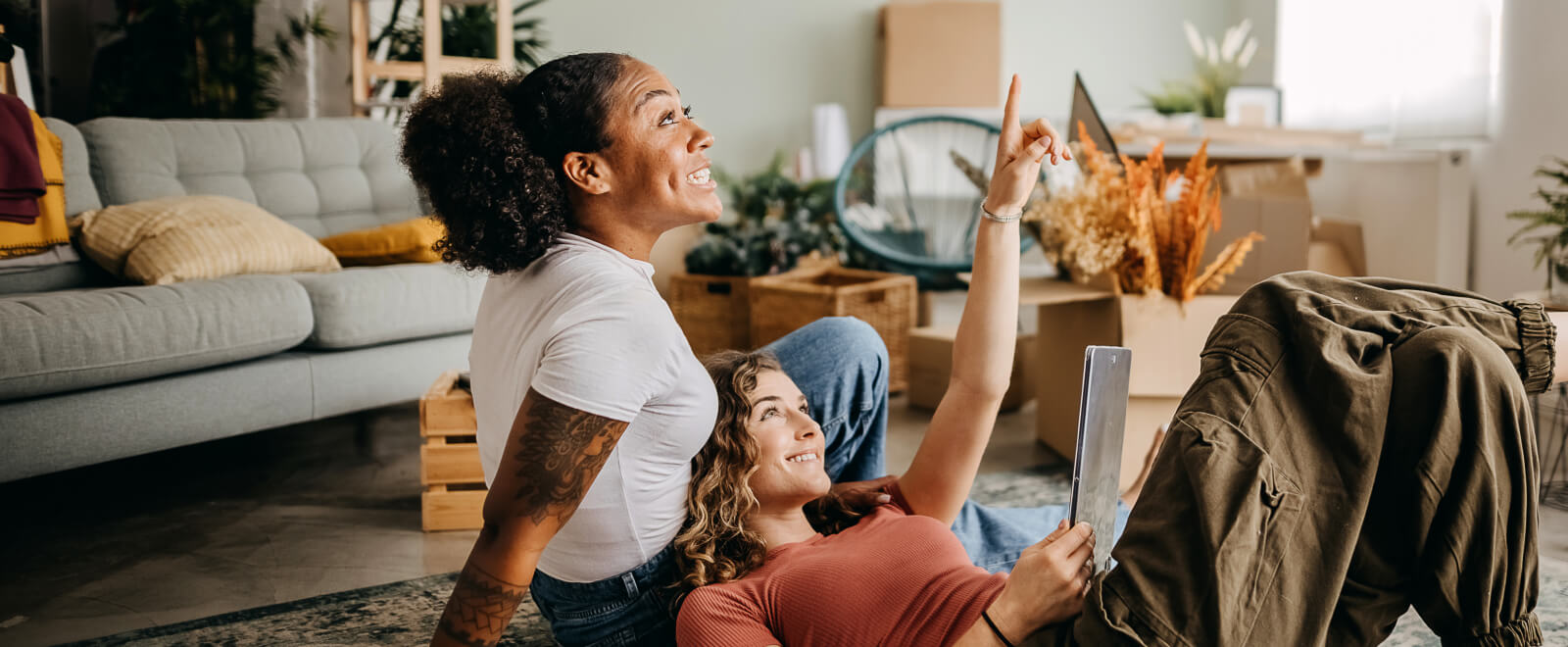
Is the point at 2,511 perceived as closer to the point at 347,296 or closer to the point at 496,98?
the point at 347,296

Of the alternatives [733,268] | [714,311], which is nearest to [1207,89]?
[733,268]

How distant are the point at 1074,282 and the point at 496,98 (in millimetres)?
1672

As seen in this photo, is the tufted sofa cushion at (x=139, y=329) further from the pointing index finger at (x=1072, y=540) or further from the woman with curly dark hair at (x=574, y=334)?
the pointing index finger at (x=1072, y=540)

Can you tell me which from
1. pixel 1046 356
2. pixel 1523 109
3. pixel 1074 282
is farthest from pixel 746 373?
pixel 1523 109

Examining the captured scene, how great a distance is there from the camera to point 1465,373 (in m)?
0.94

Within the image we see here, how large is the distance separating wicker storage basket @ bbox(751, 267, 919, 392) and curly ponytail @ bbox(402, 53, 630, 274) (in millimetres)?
2076

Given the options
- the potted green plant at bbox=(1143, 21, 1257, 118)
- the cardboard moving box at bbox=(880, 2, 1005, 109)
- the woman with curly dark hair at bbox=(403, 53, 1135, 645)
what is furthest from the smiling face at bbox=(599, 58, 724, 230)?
the cardboard moving box at bbox=(880, 2, 1005, 109)

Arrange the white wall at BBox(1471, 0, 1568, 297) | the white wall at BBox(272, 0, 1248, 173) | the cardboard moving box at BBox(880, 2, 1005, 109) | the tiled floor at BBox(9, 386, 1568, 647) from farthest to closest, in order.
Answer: the white wall at BBox(272, 0, 1248, 173) → the cardboard moving box at BBox(880, 2, 1005, 109) → the white wall at BBox(1471, 0, 1568, 297) → the tiled floor at BBox(9, 386, 1568, 647)

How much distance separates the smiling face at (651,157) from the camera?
1.16 m

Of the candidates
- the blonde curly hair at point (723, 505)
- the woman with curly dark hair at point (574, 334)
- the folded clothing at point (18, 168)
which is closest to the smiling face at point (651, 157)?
the woman with curly dark hair at point (574, 334)

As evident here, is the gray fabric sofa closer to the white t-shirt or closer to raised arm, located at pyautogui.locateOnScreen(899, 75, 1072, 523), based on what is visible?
the white t-shirt

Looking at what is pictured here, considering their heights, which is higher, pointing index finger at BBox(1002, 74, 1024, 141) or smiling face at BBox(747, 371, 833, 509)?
pointing index finger at BBox(1002, 74, 1024, 141)

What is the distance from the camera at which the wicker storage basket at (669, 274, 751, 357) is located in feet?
12.3

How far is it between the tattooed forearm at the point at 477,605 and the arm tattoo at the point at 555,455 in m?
0.07
